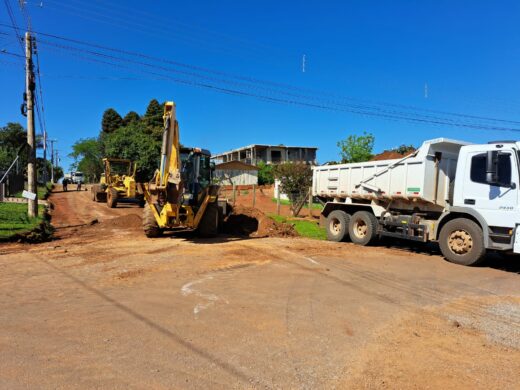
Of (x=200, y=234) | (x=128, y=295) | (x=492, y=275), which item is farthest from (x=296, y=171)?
(x=128, y=295)

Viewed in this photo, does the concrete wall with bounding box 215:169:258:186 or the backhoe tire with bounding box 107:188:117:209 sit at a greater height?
the concrete wall with bounding box 215:169:258:186

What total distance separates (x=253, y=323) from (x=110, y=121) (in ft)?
238

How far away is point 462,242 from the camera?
984cm

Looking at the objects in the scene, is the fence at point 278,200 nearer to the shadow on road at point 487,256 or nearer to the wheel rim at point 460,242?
the shadow on road at point 487,256

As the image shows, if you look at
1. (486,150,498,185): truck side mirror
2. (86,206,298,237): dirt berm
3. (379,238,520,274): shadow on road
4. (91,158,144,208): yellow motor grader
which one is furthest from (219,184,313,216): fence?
(486,150,498,185): truck side mirror

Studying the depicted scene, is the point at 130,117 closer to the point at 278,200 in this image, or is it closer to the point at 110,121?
the point at 110,121

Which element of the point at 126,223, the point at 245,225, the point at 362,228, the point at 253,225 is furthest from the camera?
the point at 126,223

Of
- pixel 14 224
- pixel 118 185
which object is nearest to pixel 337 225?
pixel 14 224

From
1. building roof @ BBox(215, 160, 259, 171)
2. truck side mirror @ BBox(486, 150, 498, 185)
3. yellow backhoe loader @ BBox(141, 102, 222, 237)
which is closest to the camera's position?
truck side mirror @ BBox(486, 150, 498, 185)

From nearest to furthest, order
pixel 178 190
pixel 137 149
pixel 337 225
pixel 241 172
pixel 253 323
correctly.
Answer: pixel 253 323 < pixel 178 190 < pixel 337 225 < pixel 137 149 < pixel 241 172

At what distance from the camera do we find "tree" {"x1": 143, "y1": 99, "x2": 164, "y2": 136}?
56650mm

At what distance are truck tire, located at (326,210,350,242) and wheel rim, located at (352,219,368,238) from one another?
0.41 metres

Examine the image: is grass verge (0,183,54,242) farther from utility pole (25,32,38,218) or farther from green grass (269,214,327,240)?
green grass (269,214,327,240)

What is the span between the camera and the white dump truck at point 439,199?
914cm
